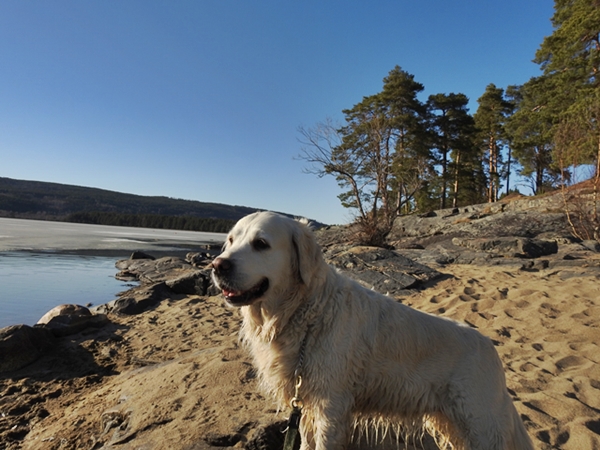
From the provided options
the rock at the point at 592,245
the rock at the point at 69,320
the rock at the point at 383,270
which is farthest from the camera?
the rock at the point at 592,245

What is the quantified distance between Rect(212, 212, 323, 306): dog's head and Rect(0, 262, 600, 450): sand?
4.68 ft

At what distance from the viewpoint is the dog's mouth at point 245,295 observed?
2.51m

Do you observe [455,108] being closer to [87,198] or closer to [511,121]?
[511,121]

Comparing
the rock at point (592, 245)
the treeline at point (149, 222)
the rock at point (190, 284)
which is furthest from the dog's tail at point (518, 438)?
the treeline at point (149, 222)

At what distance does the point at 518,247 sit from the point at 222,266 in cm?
1187

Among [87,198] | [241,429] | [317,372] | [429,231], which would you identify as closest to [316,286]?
[317,372]

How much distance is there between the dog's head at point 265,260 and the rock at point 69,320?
21.5ft

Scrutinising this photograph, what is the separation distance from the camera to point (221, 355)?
5.01 m

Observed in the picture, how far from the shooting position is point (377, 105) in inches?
1293

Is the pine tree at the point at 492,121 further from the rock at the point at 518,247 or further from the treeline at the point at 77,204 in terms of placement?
the treeline at the point at 77,204

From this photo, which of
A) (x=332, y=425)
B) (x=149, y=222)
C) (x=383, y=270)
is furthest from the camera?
(x=149, y=222)

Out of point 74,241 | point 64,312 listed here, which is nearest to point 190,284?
point 64,312

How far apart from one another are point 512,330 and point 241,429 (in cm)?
500

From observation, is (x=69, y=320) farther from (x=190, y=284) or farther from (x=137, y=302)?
(x=190, y=284)
